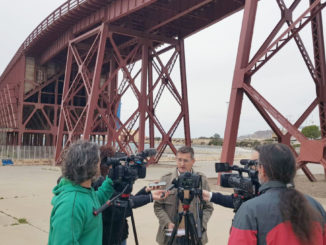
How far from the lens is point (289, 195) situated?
73.7 inches

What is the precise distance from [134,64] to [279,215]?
21.4 m

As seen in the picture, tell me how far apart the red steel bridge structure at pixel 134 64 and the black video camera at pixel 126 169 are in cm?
839

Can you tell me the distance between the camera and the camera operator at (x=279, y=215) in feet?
5.98

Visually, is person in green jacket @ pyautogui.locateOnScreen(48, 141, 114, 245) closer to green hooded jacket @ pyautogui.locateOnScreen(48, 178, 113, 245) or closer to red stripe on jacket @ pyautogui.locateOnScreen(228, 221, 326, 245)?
green hooded jacket @ pyautogui.locateOnScreen(48, 178, 113, 245)

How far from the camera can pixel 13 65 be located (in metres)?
33.1

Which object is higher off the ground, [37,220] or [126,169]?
[126,169]

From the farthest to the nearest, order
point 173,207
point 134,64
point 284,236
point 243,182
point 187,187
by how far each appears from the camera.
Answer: point 134,64 → point 173,207 → point 187,187 → point 243,182 → point 284,236

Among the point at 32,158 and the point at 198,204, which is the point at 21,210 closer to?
the point at 198,204

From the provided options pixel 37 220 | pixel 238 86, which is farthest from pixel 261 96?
pixel 37 220

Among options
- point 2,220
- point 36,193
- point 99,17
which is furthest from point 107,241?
point 99,17

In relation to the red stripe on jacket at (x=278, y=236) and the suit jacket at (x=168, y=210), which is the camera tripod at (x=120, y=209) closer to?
the suit jacket at (x=168, y=210)

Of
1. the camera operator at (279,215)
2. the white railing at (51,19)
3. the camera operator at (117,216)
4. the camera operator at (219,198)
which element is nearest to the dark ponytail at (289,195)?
the camera operator at (279,215)

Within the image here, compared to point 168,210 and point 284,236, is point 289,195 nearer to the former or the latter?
point 284,236

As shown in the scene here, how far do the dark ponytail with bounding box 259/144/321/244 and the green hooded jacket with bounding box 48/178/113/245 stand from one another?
1177 millimetres
